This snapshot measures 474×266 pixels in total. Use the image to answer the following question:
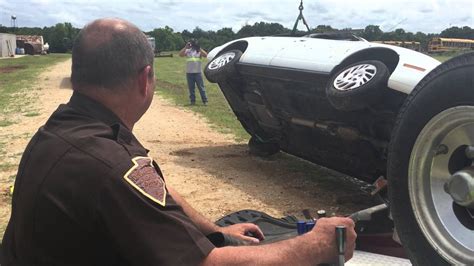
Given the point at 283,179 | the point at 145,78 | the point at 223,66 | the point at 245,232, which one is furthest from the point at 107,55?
the point at 283,179

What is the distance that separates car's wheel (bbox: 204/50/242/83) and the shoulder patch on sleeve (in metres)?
3.51

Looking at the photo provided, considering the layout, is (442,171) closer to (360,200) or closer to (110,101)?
(110,101)

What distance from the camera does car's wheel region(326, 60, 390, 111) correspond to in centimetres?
Result: 345

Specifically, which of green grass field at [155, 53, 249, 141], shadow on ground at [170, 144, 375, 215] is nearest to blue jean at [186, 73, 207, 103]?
green grass field at [155, 53, 249, 141]

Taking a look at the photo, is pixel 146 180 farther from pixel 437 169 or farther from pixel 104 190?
pixel 437 169

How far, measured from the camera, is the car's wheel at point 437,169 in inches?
85.3

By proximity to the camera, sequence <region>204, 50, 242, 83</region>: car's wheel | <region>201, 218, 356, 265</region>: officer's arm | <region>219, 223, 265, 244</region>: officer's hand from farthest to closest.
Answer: <region>204, 50, 242, 83</region>: car's wheel < <region>219, 223, 265, 244</region>: officer's hand < <region>201, 218, 356, 265</region>: officer's arm

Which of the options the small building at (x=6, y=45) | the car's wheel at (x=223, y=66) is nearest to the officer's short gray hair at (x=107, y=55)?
the car's wheel at (x=223, y=66)

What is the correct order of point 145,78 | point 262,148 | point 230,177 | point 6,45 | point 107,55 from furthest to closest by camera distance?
point 6,45 < point 262,148 < point 230,177 < point 145,78 < point 107,55

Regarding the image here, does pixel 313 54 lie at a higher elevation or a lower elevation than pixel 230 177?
higher

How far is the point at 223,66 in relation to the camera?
5113 millimetres

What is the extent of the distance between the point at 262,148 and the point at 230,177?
792 millimetres

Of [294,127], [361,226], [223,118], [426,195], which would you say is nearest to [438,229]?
[426,195]

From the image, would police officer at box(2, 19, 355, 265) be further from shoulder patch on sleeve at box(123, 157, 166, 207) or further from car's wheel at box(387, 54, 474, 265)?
car's wheel at box(387, 54, 474, 265)
